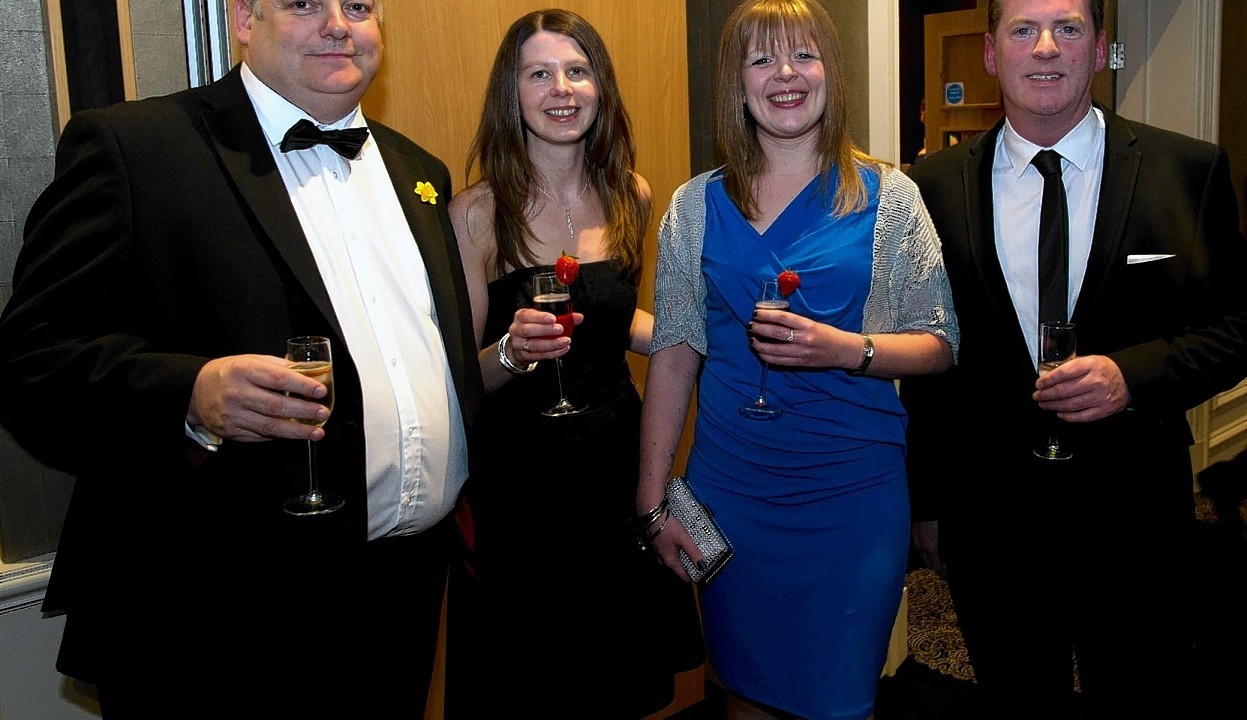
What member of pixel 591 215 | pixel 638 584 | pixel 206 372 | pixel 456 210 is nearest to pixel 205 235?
pixel 206 372

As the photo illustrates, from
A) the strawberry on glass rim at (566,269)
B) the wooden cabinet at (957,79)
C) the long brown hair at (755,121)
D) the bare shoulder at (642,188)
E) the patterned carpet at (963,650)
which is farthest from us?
the wooden cabinet at (957,79)

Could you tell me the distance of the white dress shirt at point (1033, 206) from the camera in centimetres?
209

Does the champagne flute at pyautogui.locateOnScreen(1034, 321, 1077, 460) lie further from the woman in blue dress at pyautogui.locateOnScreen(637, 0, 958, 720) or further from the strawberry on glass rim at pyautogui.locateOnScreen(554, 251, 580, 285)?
the strawberry on glass rim at pyautogui.locateOnScreen(554, 251, 580, 285)

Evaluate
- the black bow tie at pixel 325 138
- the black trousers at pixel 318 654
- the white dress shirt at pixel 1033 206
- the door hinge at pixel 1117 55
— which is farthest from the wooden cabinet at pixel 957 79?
the black trousers at pixel 318 654

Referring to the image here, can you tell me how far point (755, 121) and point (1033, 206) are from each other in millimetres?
607

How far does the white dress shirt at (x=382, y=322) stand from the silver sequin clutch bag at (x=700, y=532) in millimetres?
492

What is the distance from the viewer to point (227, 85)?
5.94 ft

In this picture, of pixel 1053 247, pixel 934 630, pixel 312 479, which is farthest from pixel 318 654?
pixel 934 630

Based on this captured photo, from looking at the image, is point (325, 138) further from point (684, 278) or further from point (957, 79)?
point (957, 79)

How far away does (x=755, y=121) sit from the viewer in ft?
7.00

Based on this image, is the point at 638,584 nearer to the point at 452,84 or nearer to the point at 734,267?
the point at 734,267

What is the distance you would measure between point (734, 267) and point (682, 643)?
3.18ft

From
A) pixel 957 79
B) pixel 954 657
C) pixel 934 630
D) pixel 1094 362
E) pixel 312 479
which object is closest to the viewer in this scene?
pixel 312 479

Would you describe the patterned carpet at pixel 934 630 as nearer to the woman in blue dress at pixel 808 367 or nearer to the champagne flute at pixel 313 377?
the woman in blue dress at pixel 808 367
